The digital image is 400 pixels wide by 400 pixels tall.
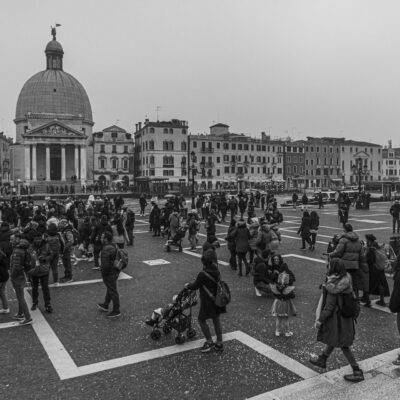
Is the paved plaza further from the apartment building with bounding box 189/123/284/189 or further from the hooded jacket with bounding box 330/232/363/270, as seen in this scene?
the apartment building with bounding box 189/123/284/189

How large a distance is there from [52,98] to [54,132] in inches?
533

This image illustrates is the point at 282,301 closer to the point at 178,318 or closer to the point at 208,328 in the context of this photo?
the point at 208,328

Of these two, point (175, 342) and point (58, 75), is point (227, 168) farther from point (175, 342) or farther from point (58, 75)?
point (175, 342)

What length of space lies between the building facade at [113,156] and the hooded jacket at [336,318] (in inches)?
3628

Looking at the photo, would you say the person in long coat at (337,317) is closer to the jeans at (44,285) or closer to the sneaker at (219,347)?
the sneaker at (219,347)

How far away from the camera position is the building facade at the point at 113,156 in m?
97.4

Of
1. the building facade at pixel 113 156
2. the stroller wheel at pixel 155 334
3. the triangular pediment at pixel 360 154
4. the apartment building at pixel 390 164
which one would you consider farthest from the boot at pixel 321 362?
the apartment building at pixel 390 164

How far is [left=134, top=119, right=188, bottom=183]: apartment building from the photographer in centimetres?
9156

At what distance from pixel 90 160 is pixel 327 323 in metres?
99.7

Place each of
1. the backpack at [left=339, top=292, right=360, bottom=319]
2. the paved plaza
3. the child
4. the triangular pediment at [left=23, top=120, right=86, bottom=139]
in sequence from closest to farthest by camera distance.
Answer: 1. the backpack at [left=339, top=292, right=360, bottom=319]
2. the paved plaza
3. the child
4. the triangular pediment at [left=23, top=120, right=86, bottom=139]

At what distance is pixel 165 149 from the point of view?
92.2 metres

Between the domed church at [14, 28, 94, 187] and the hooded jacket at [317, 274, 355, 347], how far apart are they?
263ft

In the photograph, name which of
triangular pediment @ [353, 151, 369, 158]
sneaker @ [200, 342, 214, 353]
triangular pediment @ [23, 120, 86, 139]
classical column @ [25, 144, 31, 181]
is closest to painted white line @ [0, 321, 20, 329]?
sneaker @ [200, 342, 214, 353]

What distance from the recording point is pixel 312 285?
41.1 feet
